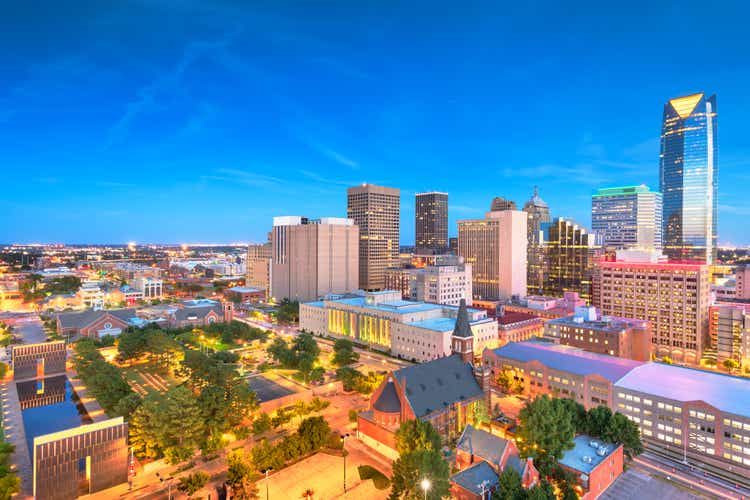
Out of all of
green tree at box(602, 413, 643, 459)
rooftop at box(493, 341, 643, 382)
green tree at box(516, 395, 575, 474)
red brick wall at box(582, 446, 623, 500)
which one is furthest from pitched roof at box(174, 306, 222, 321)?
red brick wall at box(582, 446, 623, 500)

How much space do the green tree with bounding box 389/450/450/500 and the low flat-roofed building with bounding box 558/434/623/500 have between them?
1666 cm

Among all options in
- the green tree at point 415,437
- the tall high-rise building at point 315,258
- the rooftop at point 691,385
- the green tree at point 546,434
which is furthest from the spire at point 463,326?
the tall high-rise building at point 315,258

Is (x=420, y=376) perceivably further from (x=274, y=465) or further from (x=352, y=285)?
(x=352, y=285)

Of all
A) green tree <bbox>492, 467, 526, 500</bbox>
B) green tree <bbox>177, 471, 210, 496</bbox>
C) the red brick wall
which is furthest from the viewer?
the red brick wall

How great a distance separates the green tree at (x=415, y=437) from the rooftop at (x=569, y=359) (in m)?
36.9

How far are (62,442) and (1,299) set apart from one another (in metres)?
192

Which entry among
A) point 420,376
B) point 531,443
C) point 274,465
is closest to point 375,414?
point 420,376

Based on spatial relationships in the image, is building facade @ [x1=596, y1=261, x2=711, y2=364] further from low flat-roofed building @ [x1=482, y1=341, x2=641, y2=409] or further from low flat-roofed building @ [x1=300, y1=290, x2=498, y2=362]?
Result: low flat-roofed building @ [x1=482, y1=341, x2=641, y2=409]

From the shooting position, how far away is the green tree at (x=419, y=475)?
134ft

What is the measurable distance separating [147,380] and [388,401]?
181 feet

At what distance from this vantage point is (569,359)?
7700cm

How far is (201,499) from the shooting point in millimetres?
44094

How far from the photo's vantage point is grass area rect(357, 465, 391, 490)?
48.1 m

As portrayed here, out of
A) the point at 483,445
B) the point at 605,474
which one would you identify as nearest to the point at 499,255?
the point at 605,474
